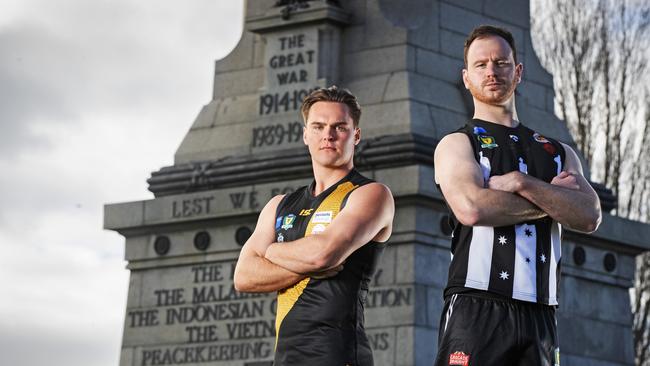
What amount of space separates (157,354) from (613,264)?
14.2ft

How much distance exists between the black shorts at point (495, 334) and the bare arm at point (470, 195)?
28 centimetres

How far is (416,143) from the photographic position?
14211mm

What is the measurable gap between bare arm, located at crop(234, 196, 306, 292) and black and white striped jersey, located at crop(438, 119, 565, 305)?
2.63 feet

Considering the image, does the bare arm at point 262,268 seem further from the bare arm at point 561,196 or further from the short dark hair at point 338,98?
the bare arm at point 561,196

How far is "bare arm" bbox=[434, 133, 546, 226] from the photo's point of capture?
234 inches

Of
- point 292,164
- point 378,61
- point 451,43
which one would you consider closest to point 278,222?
point 292,164

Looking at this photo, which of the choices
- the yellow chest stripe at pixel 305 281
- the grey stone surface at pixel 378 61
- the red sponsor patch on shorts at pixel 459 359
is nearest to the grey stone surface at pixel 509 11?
the grey stone surface at pixel 378 61

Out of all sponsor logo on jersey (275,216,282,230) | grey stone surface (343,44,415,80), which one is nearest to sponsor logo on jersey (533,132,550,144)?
sponsor logo on jersey (275,216,282,230)

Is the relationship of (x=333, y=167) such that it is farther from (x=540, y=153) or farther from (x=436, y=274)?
(x=436, y=274)

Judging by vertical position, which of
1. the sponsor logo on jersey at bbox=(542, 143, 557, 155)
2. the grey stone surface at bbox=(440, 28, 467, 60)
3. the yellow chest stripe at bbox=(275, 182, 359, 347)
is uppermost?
the grey stone surface at bbox=(440, 28, 467, 60)

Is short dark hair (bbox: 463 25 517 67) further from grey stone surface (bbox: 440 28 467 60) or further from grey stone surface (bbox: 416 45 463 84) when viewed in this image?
grey stone surface (bbox: 440 28 467 60)

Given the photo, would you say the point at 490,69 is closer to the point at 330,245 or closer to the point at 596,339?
the point at 330,245

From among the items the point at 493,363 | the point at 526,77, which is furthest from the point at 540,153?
the point at 526,77

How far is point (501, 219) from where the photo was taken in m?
5.97
